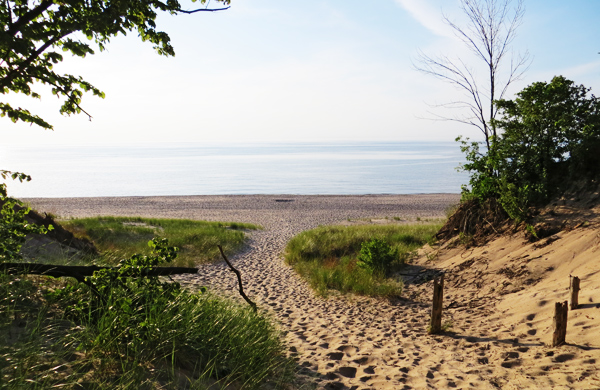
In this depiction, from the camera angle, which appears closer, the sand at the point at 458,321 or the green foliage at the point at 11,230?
the green foliage at the point at 11,230

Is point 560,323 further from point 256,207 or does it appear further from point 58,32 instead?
point 256,207

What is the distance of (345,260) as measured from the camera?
14.2 meters

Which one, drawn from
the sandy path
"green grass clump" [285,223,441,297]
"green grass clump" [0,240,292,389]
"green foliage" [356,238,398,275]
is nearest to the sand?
the sandy path

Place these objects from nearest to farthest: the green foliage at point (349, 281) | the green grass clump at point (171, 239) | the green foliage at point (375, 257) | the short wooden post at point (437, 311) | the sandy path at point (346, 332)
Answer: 1. the sandy path at point (346, 332)
2. the short wooden post at point (437, 311)
3. the green foliage at point (349, 281)
4. the green foliage at point (375, 257)
5. the green grass clump at point (171, 239)

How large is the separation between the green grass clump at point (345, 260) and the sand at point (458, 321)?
0.46 metres

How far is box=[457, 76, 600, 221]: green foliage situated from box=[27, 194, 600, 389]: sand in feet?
5.19

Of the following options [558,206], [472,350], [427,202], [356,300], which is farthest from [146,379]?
[427,202]

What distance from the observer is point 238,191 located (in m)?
57.0

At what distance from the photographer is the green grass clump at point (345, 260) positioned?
1129cm

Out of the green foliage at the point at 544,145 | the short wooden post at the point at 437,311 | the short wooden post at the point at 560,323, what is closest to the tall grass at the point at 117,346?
the short wooden post at the point at 437,311

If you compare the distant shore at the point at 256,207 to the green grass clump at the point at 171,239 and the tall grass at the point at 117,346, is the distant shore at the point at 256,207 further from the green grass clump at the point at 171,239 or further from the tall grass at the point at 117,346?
the tall grass at the point at 117,346

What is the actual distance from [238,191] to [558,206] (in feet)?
158

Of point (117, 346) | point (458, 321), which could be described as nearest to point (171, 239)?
point (458, 321)

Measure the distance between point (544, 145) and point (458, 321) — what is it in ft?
20.6
